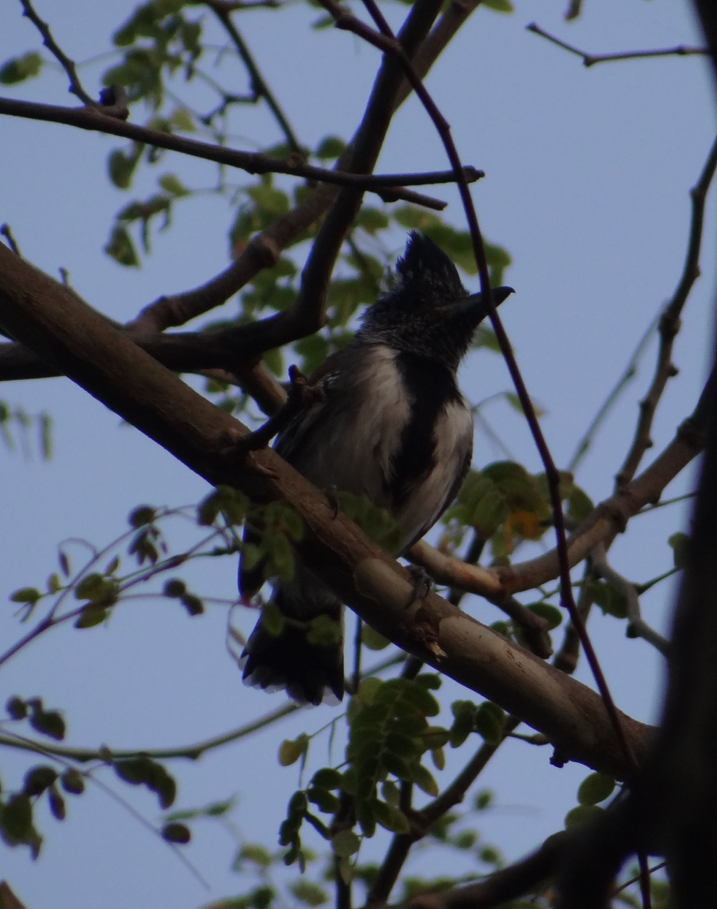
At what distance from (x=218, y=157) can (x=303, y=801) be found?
1.84 metres

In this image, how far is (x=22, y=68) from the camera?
170 inches

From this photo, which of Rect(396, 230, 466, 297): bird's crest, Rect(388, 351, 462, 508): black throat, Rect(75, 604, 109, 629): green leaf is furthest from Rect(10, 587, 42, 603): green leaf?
Rect(396, 230, 466, 297): bird's crest

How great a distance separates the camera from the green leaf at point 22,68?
4328 millimetres

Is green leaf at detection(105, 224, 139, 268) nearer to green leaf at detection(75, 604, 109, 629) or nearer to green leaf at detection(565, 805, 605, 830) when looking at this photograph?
green leaf at detection(75, 604, 109, 629)

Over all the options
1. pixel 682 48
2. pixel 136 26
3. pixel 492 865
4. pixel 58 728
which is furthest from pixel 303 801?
pixel 136 26

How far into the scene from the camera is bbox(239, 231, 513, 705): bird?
15.4ft

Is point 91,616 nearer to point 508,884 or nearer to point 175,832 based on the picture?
point 175,832

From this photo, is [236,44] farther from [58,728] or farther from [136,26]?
[58,728]

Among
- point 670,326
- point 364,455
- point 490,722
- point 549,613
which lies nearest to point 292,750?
point 490,722

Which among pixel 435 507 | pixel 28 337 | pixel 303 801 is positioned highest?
pixel 435 507

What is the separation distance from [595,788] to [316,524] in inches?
45.9

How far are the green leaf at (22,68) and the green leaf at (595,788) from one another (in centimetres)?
330

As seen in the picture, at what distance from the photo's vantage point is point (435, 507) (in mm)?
4836

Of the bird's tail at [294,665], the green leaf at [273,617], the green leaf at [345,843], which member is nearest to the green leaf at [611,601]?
the green leaf at [345,843]
